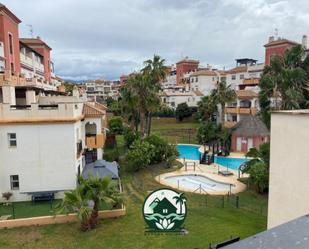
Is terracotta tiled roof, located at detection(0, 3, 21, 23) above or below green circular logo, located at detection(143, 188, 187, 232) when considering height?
above

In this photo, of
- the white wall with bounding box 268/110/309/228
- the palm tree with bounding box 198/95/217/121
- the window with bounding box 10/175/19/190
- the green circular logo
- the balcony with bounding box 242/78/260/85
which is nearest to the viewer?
the white wall with bounding box 268/110/309/228

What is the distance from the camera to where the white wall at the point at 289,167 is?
385 inches

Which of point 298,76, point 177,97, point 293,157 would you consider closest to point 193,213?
point 293,157

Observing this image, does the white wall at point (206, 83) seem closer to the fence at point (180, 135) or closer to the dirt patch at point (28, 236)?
the fence at point (180, 135)

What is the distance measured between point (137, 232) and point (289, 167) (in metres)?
8.16

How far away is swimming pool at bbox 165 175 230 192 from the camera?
23703 millimetres

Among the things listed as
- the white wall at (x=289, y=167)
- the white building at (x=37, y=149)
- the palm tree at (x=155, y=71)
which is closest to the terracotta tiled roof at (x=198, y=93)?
the palm tree at (x=155, y=71)

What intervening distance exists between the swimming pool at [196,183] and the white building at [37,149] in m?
9.19

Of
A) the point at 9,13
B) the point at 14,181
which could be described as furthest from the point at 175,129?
the point at 14,181

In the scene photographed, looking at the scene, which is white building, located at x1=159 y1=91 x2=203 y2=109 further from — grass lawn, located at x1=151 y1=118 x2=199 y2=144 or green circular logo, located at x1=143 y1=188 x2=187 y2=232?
green circular logo, located at x1=143 y1=188 x2=187 y2=232

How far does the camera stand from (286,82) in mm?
21938

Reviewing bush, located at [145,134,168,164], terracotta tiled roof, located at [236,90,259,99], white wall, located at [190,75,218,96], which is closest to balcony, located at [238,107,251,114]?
terracotta tiled roof, located at [236,90,259,99]

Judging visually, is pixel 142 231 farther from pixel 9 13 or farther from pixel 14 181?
pixel 9 13

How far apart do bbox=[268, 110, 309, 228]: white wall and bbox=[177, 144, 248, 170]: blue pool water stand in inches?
806
